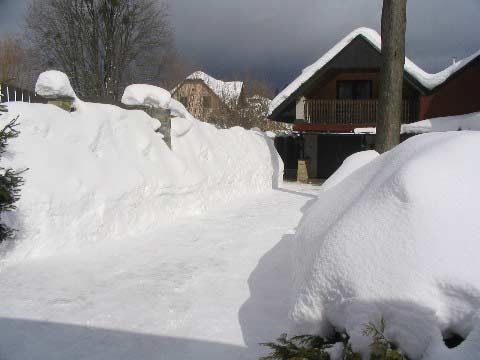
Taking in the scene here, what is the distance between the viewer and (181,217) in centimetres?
643

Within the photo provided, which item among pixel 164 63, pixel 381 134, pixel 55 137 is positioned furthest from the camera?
pixel 164 63

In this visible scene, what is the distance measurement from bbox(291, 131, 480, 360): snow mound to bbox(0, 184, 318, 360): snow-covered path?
94cm

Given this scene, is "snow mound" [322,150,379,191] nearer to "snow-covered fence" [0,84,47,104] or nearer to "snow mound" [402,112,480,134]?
"snow-covered fence" [0,84,47,104]

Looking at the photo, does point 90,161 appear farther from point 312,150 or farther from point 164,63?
point 164,63

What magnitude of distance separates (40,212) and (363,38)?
14210 mm

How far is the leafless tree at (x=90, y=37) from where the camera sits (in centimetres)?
1881

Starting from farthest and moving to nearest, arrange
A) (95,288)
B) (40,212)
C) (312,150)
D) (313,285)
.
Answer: (312,150) < (40,212) < (95,288) < (313,285)

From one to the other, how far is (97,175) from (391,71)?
18.1ft

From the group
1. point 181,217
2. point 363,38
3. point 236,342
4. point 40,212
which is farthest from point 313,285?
point 363,38

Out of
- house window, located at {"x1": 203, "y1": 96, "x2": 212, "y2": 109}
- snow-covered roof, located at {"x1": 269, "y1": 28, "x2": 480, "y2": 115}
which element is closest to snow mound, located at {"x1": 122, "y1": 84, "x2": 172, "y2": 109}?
snow-covered roof, located at {"x1": 269, "y1": 28, "x2": 480, "y2": 115}

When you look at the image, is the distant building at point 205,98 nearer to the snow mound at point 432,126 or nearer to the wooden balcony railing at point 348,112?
the wooden balcony railing at point 348,112

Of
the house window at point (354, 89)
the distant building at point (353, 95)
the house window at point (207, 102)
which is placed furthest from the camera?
the house window at point (207, 102)

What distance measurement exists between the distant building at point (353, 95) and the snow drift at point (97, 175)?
879 centimetres

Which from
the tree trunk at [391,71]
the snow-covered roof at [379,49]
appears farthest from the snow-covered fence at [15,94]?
the snow-covered roof at [379,49]
